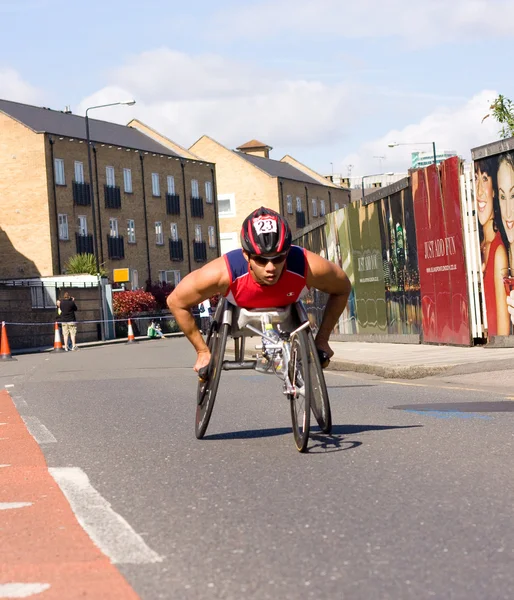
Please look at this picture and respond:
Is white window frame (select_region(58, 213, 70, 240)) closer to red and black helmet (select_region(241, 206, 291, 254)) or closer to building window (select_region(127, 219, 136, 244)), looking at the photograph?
building window (select_region(127, 219, 136, 244))

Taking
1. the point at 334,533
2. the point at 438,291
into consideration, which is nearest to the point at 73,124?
the point at 438,291

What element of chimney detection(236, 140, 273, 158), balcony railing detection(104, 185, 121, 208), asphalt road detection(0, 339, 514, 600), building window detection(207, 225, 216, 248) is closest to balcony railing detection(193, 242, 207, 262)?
building window detection(207, 225, 216, 248)

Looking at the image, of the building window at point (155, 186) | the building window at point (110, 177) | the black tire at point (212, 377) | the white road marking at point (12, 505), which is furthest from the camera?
the building window at point (155, 186)

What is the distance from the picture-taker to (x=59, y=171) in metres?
59.3

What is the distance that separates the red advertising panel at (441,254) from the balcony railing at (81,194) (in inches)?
1621

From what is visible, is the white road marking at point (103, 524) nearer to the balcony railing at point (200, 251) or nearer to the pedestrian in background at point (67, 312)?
the pedestrian in background at point (67, 312)

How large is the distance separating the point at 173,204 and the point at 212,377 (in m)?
64.4

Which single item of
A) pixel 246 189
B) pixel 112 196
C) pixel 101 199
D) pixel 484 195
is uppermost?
pixel 246 189

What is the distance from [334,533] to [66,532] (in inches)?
49.9

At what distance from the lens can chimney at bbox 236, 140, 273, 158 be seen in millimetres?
95625

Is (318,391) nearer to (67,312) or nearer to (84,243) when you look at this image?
(67,312)

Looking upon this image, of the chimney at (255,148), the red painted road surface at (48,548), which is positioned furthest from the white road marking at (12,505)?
the chimney at (255,148)

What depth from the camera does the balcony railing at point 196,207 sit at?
246 feet

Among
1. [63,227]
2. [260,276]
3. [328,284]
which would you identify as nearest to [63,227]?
[63,227]
